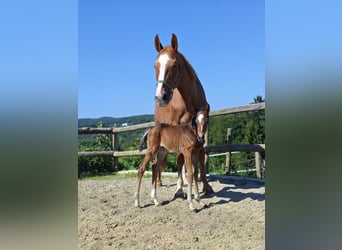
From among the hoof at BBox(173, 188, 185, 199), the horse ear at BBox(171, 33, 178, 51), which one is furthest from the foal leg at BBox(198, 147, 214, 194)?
the horse ear at BBox(171, 33, 178, 51)

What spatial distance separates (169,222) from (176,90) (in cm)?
66

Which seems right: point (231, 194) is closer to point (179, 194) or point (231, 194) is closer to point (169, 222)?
point (179, 194)

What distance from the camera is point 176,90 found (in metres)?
1.77

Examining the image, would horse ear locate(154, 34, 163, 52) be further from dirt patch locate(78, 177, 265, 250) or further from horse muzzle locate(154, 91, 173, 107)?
dirt patch locate(78, 177, 265, 250)

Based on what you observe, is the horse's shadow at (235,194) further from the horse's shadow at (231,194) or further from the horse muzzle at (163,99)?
the horse muzzle at (163,99)

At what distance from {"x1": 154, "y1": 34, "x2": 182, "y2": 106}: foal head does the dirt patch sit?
1.79ft

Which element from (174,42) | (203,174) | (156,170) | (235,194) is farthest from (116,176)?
(174,42)

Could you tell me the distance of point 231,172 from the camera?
94.9 inches
